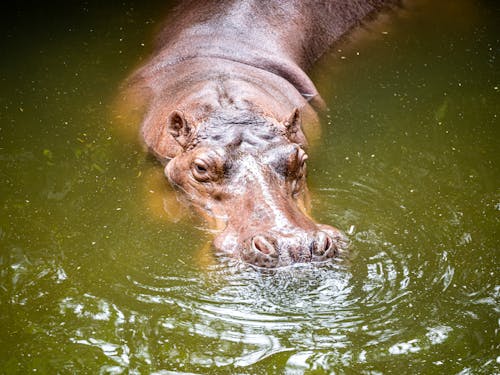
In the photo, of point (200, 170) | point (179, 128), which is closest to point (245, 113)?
point (179, 128)

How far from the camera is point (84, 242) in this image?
219 inches

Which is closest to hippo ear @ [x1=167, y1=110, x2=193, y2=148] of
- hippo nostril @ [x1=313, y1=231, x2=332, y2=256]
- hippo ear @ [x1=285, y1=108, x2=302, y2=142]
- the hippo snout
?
hippo ear @ [x1=285, y1=108, x2=302, y2=142]

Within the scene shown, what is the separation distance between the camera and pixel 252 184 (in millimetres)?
5648

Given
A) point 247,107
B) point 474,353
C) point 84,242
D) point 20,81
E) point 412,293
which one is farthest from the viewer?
point 20,81

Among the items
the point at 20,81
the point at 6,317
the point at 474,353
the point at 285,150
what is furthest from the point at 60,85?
the point at 474,353

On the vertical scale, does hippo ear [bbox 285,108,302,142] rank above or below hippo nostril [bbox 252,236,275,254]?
below

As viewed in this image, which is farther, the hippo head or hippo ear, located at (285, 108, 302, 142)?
hippo ear, located at (285, 108, 302, 142)

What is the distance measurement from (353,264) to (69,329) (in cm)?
190

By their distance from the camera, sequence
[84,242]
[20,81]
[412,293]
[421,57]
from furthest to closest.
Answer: [421,57] → [20,81] → [84,242] → [412,293]

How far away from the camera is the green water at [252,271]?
4.59 meters

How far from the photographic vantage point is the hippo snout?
493 cm

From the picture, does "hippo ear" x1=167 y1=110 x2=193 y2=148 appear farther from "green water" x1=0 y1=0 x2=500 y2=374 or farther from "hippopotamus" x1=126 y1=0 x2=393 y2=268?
"green water" x1=0 y1=0 x2=500 y2=374

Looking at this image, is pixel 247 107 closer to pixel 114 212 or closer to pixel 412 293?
pixel 114 212

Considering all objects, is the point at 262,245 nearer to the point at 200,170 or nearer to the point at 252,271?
the point at 252,271
